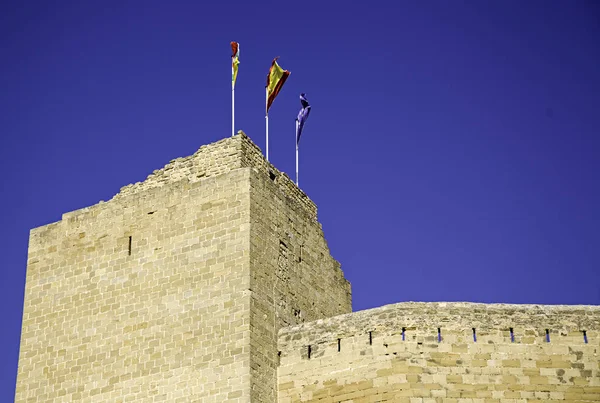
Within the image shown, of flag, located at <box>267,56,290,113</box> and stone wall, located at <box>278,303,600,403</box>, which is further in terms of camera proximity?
flag, located at <box>267,56,290,113</box>

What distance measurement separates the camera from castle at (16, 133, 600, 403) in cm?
1869

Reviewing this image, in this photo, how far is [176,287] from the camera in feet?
65.2

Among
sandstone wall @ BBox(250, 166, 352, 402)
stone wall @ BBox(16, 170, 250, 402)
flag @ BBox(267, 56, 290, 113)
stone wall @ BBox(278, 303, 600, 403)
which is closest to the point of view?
stone wall @ BBox(278, 303, 600, 403)

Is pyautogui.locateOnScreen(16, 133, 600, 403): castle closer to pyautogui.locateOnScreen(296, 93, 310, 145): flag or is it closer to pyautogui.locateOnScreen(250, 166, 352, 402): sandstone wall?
pyautogui.locateOnScreen(250, 166, 352, 402): sandstone wall

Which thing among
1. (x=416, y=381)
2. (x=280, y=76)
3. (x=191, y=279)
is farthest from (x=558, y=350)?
(x=280, y=76)

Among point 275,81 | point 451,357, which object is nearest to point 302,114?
point 275,81

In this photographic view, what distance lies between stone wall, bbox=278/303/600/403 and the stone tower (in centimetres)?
87

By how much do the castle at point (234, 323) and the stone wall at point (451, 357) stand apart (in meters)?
0.02

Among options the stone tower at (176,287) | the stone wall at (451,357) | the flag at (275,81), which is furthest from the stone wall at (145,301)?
the flag at (275,81)

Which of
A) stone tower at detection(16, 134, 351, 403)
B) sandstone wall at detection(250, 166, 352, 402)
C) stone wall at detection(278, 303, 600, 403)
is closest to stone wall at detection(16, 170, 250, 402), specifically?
stone tower at detection(16, 134, 351, 403)

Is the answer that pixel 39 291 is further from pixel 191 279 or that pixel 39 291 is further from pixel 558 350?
pixel 558 350

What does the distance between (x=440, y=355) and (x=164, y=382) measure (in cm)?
443

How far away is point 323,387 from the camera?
1911cm

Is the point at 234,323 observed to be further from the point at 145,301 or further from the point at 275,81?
the point at 275,81
